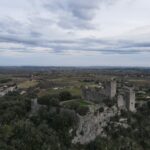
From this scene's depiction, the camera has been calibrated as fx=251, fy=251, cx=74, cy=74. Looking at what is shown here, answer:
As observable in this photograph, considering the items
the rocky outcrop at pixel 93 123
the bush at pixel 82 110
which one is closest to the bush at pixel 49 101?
the bush at pixel 82 110

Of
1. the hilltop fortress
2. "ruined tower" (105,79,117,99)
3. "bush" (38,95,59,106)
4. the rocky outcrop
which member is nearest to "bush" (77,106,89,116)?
the rocky outcrop

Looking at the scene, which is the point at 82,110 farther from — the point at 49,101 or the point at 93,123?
the point at 49,101

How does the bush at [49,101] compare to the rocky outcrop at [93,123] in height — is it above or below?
above

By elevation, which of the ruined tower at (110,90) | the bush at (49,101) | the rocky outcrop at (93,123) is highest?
the ruined tower at (110,90)

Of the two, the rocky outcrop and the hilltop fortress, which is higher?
Answer: the hilltop fortress

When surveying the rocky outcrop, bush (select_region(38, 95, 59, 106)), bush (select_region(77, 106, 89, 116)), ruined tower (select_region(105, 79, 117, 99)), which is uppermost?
ruined tower (select_region(105, 79, 117, 99))

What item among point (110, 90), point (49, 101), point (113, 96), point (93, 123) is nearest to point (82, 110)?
point (93, 123)

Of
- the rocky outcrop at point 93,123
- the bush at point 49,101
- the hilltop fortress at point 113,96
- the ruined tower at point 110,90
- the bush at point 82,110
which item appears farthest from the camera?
the ruined tower at point 110,90

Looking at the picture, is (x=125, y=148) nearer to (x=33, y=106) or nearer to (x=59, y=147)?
(x=59, y=147)

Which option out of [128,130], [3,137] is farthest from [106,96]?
[3,137]

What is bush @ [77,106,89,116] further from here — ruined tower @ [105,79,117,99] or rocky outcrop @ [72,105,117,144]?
ruined tower @ [105,79,117,99]

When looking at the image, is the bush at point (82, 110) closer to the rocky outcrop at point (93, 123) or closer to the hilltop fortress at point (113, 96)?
the rocky outcrop at point (93, 123)
